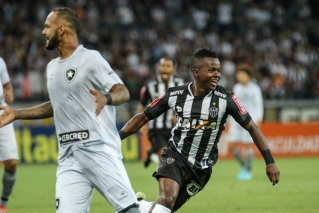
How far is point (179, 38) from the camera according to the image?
2608 centimetres

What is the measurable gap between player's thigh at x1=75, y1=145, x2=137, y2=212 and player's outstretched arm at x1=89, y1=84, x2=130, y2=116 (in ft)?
1.84

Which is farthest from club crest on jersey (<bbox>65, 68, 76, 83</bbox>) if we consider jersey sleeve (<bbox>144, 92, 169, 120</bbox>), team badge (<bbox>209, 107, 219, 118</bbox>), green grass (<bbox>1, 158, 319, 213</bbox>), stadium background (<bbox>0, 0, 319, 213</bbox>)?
stadium background (<bbox>0, 0, 319, 213</bbox>)

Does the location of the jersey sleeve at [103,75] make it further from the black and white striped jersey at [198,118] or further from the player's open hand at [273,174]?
the player's open hand at [273,174]

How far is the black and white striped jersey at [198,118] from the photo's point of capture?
24.4 ft

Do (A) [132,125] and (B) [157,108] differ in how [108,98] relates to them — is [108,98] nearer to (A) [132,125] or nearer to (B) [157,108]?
(A) [132,125]

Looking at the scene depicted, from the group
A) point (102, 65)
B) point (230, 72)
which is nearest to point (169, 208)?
point (102, 65)

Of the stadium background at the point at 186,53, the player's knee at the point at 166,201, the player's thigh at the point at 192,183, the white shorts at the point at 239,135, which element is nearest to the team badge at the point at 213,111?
the player's thigh at the point at 192,183

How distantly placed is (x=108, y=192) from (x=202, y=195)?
6526 mm

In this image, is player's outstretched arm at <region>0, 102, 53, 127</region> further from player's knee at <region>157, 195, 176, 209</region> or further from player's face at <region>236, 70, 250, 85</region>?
player's face at <region>236, 70, 250, 85</region>

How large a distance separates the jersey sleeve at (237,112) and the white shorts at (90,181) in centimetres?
168

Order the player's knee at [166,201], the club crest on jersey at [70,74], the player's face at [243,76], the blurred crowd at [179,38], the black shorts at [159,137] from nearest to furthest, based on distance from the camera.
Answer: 1. the club crest on jersey at [70,74]
2. the player's knee at [166,201]
3. the black shorts at [159,137]
4. the player's face at [243,76]
5. the blurred crowd at [179,38]

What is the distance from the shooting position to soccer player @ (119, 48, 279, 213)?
7.37 meters

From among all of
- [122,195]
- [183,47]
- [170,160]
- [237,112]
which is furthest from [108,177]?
[183,47]

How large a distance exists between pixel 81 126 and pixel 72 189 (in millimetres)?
538
